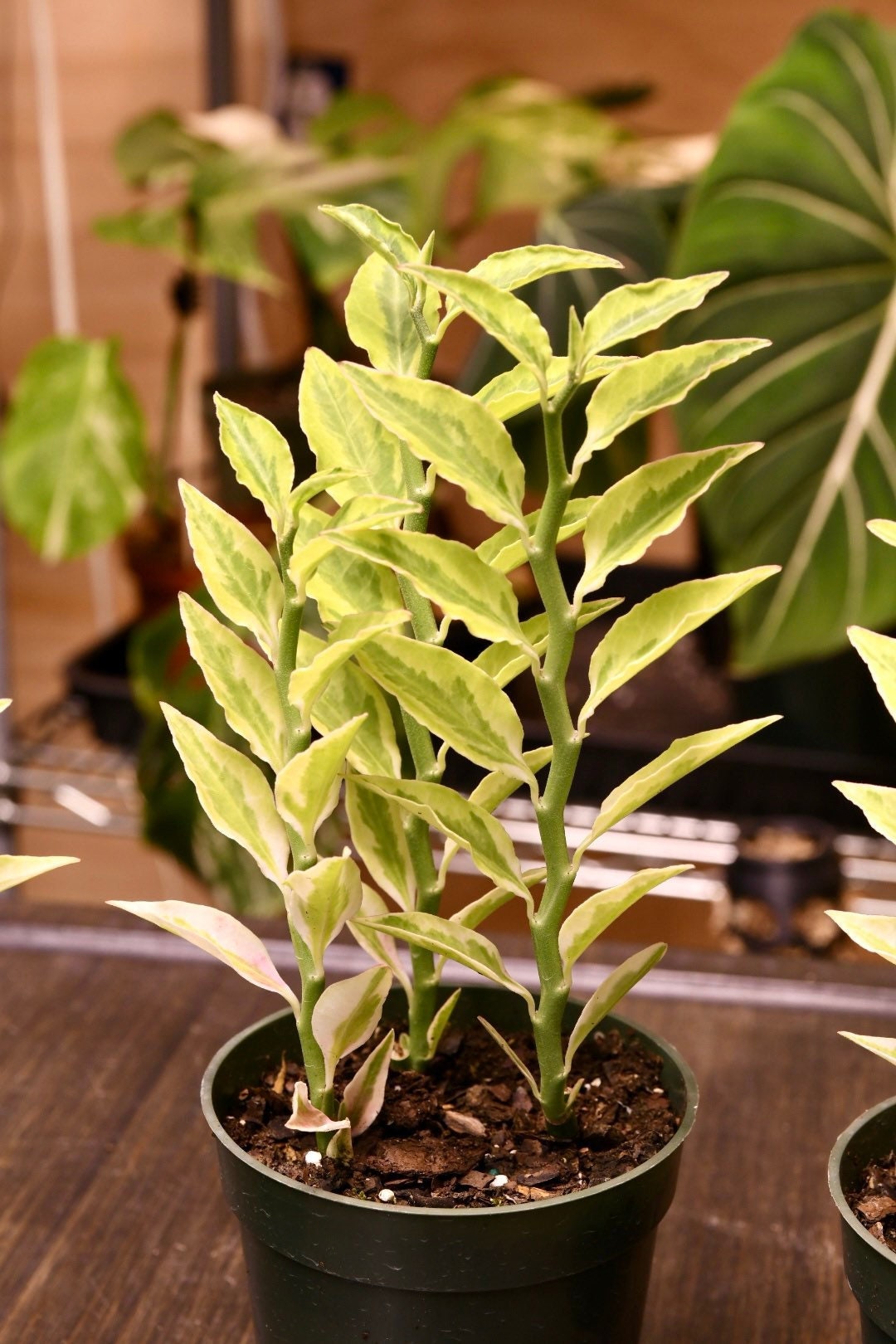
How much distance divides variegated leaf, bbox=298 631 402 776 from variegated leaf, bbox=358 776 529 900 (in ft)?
0.11

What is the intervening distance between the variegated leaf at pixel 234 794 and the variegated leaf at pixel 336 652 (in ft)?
0.11

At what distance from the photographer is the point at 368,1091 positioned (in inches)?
16.7

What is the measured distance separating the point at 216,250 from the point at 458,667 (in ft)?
3.09

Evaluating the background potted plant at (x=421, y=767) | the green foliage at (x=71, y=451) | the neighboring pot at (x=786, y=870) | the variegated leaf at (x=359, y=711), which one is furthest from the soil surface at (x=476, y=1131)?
the green foliage at (x=71, y=451)

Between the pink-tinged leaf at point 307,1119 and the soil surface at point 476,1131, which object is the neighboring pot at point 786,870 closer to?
the soil surface at point 476,1131

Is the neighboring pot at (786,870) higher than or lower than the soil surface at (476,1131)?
lower

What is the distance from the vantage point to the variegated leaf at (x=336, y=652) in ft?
1.18

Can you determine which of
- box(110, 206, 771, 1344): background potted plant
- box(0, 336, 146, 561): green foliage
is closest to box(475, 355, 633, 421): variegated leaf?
box(110, 206, 771, 1344): background potted plant

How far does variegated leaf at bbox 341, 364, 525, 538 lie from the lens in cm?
35

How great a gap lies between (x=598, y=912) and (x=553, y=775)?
0.15ft

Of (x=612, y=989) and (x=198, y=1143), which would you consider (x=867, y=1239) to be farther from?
(x=198, y=1143)

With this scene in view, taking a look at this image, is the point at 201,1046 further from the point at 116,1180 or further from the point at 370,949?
the point at 370,949

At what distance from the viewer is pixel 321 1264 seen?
15.3 inches

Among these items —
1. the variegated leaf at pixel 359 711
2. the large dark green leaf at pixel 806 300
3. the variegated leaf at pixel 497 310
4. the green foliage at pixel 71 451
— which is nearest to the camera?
the variegated leaf at pixel 497 310
